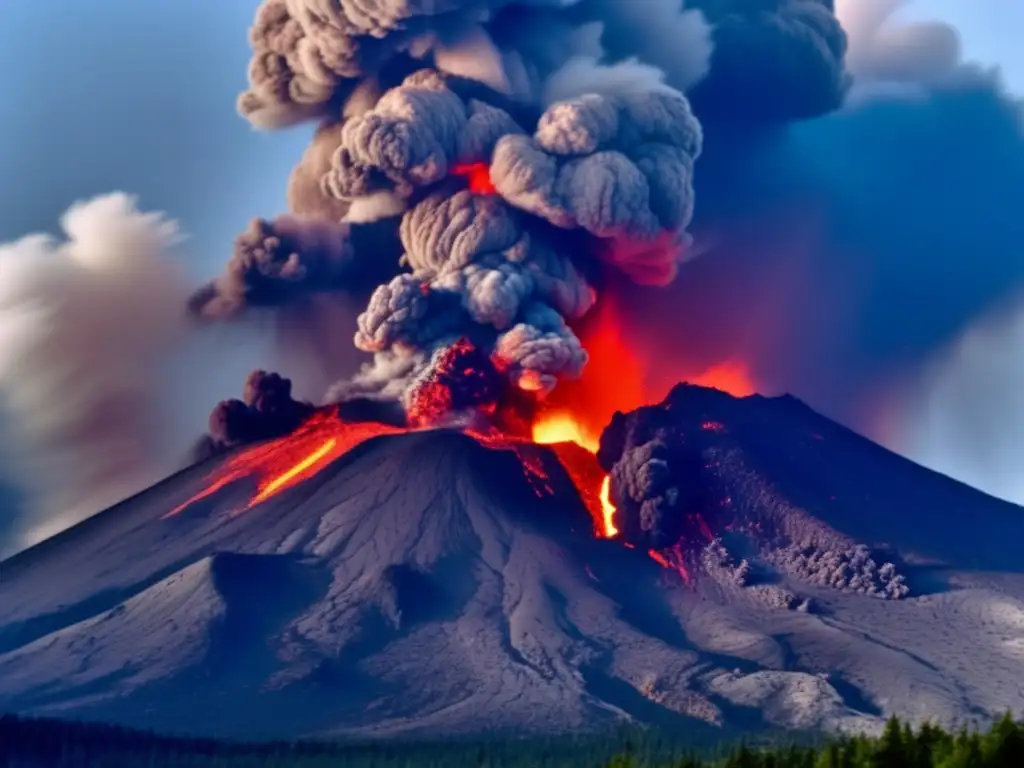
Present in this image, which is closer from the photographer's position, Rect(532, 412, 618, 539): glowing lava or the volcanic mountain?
the volcanic mountain

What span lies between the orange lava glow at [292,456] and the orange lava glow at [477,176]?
700 centimetres

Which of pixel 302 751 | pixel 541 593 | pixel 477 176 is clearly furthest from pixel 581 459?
pixel 302 751

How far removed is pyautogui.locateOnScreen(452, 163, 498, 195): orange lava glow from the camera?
49188 millimetres

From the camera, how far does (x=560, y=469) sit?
156 feet

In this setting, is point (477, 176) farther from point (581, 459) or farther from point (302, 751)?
point (302, 751)

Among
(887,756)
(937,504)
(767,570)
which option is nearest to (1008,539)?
(937,504)

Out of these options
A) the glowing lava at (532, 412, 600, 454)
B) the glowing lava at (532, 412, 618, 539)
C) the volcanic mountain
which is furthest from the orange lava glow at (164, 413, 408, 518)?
the glowing lava at (532, 412, 618, 539)

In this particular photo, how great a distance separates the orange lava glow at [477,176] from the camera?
161 ft

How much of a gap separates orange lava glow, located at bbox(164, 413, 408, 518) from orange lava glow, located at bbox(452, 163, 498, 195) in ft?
23.0

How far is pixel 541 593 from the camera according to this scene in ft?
137

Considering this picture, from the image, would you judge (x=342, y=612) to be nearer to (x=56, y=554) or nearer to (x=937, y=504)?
→ (x=56, y=554)

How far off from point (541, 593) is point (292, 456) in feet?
32.0

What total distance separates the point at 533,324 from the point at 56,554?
13.8m

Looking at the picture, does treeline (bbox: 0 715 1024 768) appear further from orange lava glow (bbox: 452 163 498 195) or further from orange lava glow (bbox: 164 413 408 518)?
orange lava glow (bbox: 452 163 498 195)
